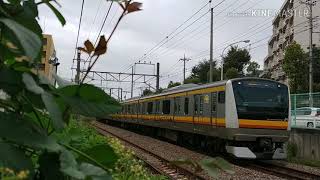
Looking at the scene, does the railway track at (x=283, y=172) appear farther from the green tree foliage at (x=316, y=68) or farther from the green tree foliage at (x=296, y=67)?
the green tree foliage at (x=316, y=68)

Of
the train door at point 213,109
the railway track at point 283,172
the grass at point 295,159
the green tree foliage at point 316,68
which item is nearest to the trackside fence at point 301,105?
the grass at point 295,159

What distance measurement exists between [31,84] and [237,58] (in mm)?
83142

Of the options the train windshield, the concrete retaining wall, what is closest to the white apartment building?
the concrete retaining wall

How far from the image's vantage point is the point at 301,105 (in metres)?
26.3

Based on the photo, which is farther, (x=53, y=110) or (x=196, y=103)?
(x=196, y=103)

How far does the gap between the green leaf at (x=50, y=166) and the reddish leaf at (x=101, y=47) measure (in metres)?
0.40

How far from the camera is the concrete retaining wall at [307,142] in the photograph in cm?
1948

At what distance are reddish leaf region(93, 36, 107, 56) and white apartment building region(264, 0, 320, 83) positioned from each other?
65997 millimetres

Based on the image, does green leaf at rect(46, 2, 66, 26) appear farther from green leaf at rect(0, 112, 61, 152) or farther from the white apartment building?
the white apartment building

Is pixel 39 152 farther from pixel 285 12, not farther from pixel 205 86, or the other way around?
pixel 285 12

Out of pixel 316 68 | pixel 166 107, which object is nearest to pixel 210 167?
pixel 166 107

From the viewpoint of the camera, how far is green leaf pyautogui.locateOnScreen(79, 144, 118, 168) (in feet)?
6.45

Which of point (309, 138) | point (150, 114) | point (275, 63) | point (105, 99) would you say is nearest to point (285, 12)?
point (275, 63)

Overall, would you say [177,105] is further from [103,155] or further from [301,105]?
[103,155]
